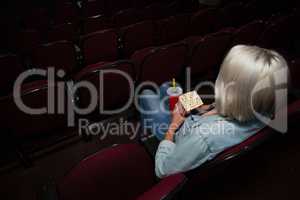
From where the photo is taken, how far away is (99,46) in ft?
8.88

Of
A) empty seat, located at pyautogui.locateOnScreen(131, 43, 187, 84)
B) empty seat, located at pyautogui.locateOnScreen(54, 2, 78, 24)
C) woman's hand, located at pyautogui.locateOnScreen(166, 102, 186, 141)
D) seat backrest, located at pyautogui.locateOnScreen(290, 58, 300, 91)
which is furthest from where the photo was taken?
empty seat, located at pyautogui.locateOnScreen(54, 2, 78, 24)

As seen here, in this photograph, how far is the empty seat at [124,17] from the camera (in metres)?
3.69

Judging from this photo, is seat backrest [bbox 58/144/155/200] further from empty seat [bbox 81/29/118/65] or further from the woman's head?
empty seat [bbox 81/29/118/65]

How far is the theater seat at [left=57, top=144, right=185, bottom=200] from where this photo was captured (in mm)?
1129

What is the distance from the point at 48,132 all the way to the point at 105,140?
0.46 metres

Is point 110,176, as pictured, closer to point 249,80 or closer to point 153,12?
point 249,80

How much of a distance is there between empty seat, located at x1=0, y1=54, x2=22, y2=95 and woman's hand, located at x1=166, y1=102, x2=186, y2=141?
159 centimetres

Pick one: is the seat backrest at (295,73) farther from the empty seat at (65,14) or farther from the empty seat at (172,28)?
the empty seat at (65,14)

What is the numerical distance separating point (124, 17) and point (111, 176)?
2961mm

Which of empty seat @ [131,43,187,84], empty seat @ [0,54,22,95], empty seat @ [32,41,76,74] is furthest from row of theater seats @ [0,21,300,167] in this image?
empty seat @ [32,41,76,74]

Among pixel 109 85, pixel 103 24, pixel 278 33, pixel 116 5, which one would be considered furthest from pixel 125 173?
pixel 116 5

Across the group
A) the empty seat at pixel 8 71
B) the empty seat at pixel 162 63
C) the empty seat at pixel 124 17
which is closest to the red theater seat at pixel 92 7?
the empty seat at pixel 124 17

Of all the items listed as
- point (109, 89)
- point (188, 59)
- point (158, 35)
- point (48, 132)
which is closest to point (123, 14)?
point (158, 35)

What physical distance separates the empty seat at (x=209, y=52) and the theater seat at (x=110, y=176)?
1312 millimetres
